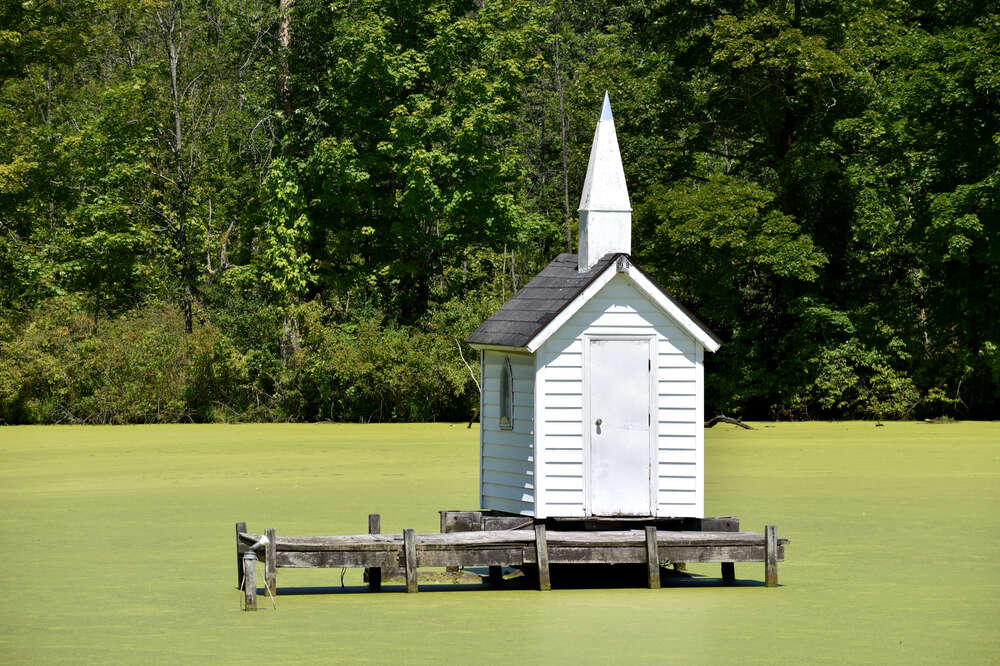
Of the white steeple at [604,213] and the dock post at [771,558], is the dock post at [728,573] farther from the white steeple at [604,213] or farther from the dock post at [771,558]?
the white steeple at [604,213]

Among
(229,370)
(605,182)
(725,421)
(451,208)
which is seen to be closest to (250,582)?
(605,182)

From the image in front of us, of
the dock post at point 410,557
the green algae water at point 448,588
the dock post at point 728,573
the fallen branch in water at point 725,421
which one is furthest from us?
the fallen branch in water at point 725,421

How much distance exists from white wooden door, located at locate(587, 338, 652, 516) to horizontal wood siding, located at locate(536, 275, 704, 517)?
0.11 m

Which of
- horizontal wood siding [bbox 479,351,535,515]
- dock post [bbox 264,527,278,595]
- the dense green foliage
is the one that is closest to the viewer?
dock post [bbox 264,527,278,595]

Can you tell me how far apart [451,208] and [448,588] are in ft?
101

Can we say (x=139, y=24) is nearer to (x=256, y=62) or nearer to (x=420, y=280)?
(x=256, y=62)

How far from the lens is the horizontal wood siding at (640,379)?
15695 millimetres

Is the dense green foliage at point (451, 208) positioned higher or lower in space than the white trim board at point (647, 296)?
higher

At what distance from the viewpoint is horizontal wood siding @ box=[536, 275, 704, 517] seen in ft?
51.5

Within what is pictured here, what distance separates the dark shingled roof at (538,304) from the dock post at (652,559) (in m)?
2.39

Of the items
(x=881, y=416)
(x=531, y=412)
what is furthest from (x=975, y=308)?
(x=531, y=412)

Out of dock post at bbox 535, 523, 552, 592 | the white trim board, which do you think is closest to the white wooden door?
the white trim board

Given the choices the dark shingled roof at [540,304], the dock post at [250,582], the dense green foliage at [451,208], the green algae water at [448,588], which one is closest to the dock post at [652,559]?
the green algae water at [448,588]

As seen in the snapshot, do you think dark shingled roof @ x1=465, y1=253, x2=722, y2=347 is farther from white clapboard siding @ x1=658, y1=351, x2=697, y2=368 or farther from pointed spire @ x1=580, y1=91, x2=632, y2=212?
pointed spire @ x1=580, y1=91, x2=632, y2=212
